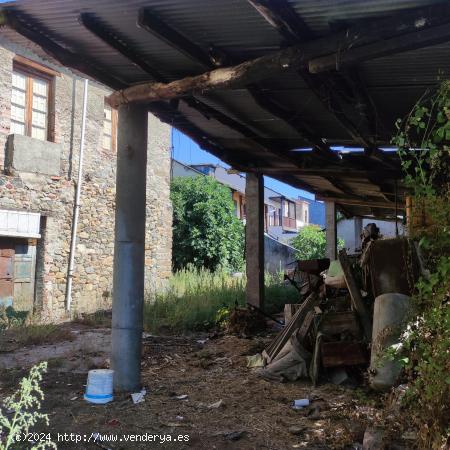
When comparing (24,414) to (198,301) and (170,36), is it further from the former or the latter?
(198,301)

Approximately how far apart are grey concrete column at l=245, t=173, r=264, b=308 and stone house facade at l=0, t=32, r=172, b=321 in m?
5.10

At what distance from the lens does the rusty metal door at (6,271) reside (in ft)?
36.8

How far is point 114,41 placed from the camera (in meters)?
4.37

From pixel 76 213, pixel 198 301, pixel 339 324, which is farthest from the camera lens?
pixel 76 213

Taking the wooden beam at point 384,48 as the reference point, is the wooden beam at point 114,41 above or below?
above

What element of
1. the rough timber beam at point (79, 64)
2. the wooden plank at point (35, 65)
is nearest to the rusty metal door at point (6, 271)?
the wooden plank at point (35, 65)

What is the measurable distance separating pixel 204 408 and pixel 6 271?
852cm

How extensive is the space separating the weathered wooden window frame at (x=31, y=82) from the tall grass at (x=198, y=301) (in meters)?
5.08

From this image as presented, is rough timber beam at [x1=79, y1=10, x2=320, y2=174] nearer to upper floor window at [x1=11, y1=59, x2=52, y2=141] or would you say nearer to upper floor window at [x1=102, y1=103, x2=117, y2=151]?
upper floor window at [x1=11, y1=59, x2=52, y2=141]

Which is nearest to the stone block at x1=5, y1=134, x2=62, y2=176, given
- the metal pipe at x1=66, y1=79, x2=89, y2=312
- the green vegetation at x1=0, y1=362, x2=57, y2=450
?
the metal pipe at x1=66, y1=79, x2=89, y2=312

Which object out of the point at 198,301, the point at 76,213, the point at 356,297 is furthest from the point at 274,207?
the point at 356,297

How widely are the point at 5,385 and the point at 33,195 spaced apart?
735 cm

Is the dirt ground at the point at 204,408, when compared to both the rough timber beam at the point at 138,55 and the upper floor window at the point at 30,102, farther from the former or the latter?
the upper floor window at the point at 30,102

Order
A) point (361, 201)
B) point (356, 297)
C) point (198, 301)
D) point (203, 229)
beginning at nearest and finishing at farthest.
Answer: point (356, 297) → point (198, 301) → point (361, 201) → point (203, 229)
